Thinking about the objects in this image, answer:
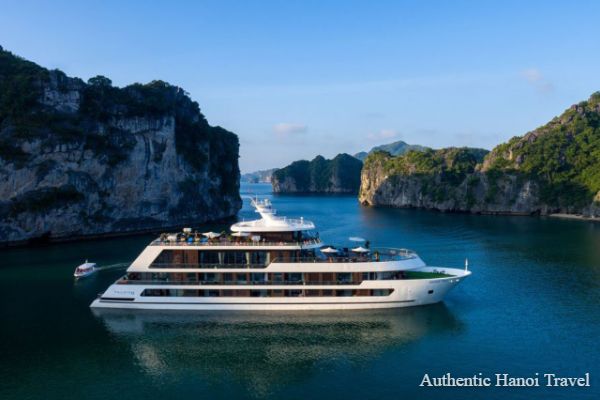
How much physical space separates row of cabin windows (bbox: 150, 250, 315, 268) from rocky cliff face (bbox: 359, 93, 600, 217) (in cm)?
9449

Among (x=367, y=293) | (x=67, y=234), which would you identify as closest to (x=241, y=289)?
(x=367, y=293)

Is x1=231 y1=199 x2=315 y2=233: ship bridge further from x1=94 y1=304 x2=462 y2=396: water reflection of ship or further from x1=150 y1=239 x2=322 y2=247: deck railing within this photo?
x1=94 y1=304 x2=462 y2=396: water reflection of ship

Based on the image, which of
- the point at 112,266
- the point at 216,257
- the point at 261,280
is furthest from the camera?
the point at 112,266

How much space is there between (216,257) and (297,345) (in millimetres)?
9579

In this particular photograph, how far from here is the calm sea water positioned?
21938 mm

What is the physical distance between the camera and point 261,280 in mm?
A: 31797

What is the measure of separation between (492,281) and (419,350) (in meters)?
19.6

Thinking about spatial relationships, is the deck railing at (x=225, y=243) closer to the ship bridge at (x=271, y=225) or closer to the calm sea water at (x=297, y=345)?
the ship bridge at (x=271, y=225)

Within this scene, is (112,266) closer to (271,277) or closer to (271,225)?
(271,225)

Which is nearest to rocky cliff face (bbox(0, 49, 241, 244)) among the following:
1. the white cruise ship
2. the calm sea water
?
the calm sea water

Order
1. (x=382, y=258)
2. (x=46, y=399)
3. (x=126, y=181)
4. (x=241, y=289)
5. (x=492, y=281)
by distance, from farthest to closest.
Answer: (x=126, y=181)
(x=492, y=281)
(x=382, y=258)
(x=241, y=289)
(x=46, y=399)

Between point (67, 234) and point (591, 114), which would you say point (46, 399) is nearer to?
point (67, 234)

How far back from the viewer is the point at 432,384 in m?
22.2

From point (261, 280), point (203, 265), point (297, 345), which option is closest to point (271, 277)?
point (261, 280)
